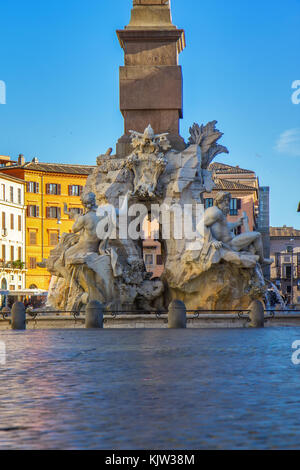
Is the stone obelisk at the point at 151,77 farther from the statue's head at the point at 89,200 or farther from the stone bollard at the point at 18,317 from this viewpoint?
the stone bollard at the point at 18,317

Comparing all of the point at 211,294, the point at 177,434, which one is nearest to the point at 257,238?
the point at 211,294

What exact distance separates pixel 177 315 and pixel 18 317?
3426 millimetres

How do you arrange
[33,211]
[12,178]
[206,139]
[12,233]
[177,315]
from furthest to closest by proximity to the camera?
[33,211], [12,233], [12,178], [206,139], [177,315]

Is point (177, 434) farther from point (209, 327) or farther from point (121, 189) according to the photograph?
point (121, 189)

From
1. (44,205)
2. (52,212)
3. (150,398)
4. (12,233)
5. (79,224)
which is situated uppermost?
(44,205)

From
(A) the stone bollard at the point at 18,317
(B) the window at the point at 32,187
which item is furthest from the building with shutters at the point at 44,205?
(A) the stone bollard at the point at 18,317

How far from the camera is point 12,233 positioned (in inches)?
2852

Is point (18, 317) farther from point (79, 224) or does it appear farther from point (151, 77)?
point (151, 77)

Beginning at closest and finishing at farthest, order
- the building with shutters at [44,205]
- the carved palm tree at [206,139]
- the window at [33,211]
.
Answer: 1. the carved palm tree at [206,139]
2. the building with shutters at [44,205]
3. the window at [33,211]

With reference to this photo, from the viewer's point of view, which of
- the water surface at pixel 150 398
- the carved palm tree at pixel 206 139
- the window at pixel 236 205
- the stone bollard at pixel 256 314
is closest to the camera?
the water surface at pixel 150 398

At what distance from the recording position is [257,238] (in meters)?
20.9

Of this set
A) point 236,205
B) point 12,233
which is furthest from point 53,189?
point 236,205

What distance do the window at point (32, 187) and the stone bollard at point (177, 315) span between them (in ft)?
184

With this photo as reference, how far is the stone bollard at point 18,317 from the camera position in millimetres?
19562
